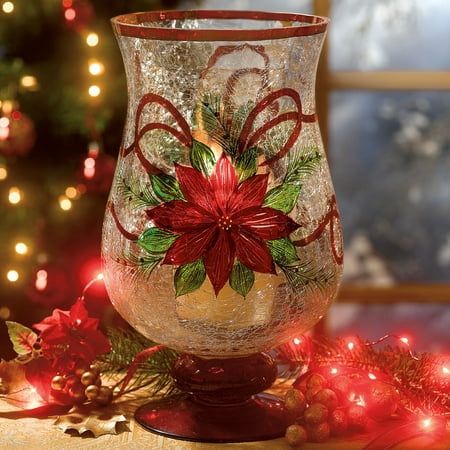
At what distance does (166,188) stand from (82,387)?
23cm

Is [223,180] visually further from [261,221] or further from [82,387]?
[82,387]

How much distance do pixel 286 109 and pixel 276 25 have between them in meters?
0.13

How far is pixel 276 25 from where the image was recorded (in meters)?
0.99

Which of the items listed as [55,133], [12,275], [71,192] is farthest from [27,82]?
[12,275]

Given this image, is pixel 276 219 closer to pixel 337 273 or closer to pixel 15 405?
pixel 337 273

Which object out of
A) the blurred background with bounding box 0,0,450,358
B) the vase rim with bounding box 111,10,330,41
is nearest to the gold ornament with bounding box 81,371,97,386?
the vase rim with bounding box 111,10,330,41

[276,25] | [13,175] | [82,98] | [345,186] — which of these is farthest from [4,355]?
[276,25]

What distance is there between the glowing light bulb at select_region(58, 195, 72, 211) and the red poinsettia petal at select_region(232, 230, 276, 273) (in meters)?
1.07

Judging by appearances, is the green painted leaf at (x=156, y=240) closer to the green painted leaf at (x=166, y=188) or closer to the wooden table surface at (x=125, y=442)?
the green painted leaf at (x=166, y=188)

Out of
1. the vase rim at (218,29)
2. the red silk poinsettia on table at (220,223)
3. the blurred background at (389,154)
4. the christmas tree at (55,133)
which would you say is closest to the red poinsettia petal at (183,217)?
the red silk poinsettia on table at (220,223)

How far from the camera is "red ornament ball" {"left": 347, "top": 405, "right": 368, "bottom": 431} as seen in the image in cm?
93

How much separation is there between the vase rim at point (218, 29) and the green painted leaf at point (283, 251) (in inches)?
6.6

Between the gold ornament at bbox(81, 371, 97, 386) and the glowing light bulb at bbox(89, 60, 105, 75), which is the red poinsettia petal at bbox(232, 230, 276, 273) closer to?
the gold ornament at bbox(81, 371, 97, 386)

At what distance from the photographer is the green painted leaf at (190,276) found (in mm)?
864
